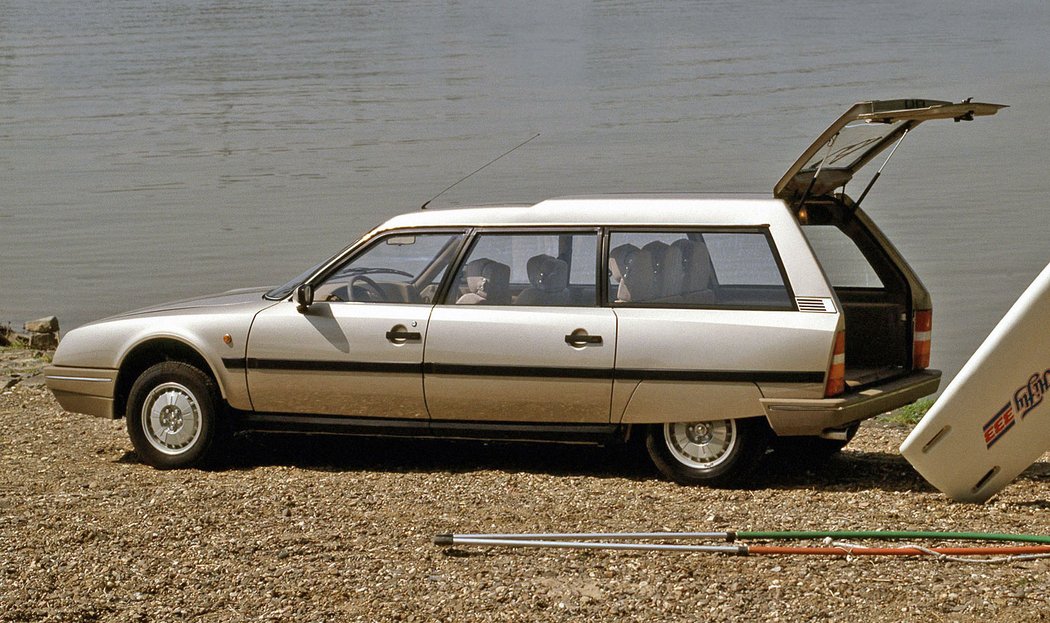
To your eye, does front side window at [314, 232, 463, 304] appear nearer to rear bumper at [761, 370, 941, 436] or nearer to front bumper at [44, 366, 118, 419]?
front bumper at [44, 366, 118, 419]

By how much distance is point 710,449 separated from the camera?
24.9ft

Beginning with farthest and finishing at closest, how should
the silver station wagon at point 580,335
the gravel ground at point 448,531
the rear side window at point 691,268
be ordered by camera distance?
the rear side window at point 691,268
the silver station wagon at point 580,335
the gravel ground at point 448,531

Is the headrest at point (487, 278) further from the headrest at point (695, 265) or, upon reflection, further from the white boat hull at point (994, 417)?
the white boat hull at point (994, 417)

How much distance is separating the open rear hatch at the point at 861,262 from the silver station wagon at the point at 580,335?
0.04 ft

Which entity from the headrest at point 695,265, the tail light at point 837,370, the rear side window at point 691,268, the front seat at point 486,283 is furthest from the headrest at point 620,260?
the tail light at point 837,370

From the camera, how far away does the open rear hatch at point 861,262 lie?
7.89 meters

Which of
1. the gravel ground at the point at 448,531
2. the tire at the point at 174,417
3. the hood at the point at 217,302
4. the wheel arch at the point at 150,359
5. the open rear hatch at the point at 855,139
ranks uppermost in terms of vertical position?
the open rear hatch at the point at 855,139

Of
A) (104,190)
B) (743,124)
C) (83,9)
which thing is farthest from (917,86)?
(83,9)

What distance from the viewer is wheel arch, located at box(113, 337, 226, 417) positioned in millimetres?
8352

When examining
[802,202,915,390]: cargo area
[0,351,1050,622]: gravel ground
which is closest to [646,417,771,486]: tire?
[0,351,1050,622]: gravel ground

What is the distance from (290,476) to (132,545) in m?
1.63

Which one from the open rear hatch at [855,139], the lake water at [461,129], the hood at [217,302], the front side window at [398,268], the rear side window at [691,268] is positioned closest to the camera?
the open rear hatch at [855,139]

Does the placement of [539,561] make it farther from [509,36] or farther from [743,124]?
[509,36]

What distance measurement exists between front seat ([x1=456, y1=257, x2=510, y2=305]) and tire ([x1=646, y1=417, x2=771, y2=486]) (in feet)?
3.75
